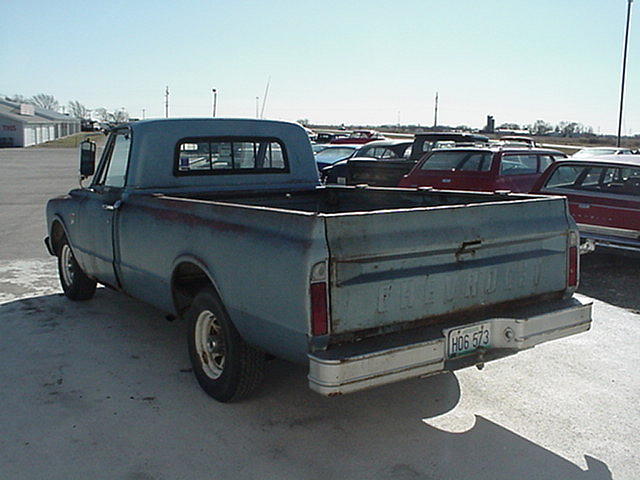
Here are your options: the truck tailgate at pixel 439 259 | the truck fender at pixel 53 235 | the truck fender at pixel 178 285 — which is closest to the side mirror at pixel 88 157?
the truck fender at pixel 53 235

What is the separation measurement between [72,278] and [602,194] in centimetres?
641

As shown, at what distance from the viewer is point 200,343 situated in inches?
184

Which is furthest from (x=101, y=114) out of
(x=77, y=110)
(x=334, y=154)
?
(x=334, y=154)

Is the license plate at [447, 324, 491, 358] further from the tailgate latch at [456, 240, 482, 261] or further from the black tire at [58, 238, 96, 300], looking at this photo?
the black tire at [58, 238, 96, 300]

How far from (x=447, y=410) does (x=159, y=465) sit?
1849 mm

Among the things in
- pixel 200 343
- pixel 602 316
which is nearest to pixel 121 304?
pixel 200 343

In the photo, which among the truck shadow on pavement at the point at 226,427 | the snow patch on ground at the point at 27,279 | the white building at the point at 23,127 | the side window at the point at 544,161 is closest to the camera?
the truck shadow on pavement at the point at 226,427

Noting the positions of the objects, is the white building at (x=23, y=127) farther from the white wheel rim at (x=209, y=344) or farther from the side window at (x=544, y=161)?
the white wheel rim at (x=209, y=344)

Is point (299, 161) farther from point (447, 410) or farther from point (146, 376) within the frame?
point (447, 410)

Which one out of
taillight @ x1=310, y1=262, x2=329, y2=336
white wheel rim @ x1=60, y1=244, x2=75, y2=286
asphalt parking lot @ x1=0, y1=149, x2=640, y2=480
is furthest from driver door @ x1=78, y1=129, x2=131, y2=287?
taillight @ x1=310, y1=262, x2=329, y2=336

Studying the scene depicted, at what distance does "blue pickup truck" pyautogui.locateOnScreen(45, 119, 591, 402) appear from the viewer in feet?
11.6

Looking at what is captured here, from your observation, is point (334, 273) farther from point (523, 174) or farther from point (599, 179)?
point (523, 174)

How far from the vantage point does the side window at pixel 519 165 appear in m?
11.7

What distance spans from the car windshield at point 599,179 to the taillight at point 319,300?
252 inches
